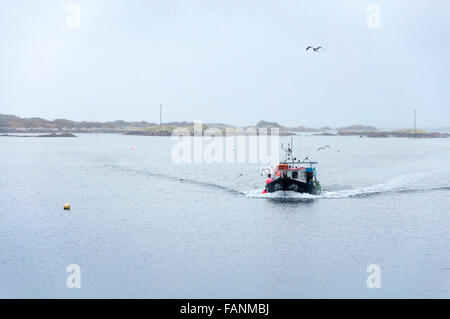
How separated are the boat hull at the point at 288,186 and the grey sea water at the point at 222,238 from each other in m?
0.67

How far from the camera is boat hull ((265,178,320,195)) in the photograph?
4919cm

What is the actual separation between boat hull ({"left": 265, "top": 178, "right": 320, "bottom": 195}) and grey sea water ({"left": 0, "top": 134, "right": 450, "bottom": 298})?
669 millimetres

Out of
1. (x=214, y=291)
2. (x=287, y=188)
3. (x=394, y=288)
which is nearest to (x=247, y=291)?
(x=214, y=291)

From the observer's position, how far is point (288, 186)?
49406 millimetres

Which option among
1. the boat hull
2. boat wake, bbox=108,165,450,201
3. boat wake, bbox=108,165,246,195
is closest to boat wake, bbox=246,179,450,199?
boat wake, bbox=108,165,450,201

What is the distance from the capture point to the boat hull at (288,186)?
1937 inches

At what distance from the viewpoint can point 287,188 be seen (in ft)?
162
